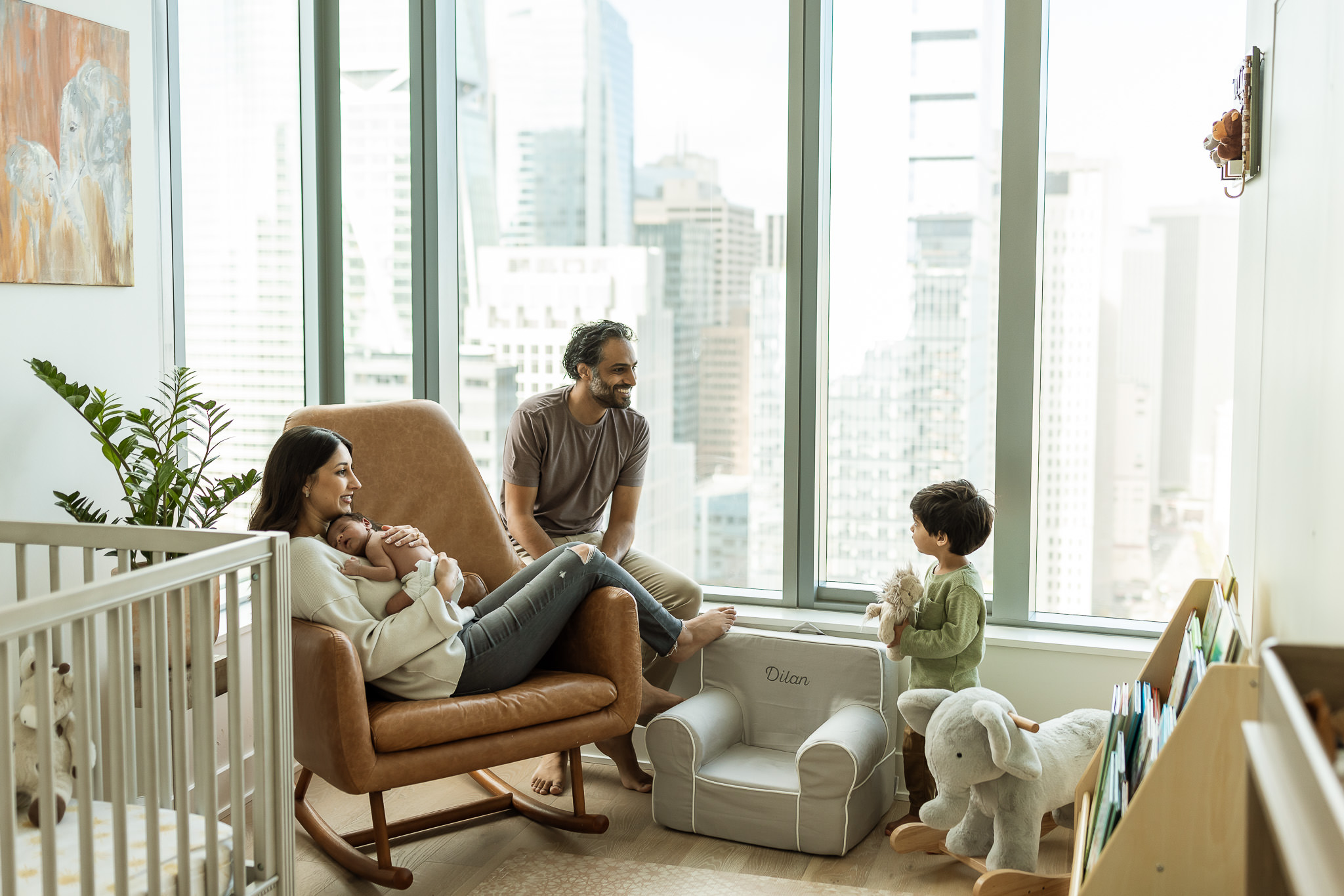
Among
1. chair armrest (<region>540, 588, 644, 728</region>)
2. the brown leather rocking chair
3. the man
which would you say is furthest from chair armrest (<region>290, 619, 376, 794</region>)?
the man

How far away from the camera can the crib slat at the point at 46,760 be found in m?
1.31

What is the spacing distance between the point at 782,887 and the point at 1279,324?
152cm

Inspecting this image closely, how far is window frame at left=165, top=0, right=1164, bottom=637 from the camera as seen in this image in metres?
2.88

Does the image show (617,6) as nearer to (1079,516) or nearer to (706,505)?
(706,505)

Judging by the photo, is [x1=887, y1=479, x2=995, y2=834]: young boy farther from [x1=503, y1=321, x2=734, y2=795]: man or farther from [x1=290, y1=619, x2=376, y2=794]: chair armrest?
[x1=290, y1=619, x2=376, y2=794]: chair armrest

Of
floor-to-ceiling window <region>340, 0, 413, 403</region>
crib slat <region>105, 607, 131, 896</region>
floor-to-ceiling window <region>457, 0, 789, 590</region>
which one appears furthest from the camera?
floor-to-ceiling window <region>340, 0, 413, 403</region>

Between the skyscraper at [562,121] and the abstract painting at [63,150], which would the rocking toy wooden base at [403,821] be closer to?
the abstract painting at [63,150]

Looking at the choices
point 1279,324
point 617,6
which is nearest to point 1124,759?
point 1279,324

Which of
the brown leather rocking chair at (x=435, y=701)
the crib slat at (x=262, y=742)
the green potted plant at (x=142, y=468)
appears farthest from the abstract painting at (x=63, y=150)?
the crib slat at (x=262, y=742)

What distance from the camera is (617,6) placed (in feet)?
10.9

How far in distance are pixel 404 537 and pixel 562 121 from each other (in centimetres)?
155

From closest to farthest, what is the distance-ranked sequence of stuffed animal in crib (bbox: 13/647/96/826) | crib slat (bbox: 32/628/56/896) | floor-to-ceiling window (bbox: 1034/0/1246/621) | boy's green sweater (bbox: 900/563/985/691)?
crib slat (bbox: 32/628/56/896) → stuffed animal in crib (bbox: 13/647/96/826) → boy's green sweater (bbox: 900/563/985/691) → floor-to-ceiling window (bbox: 1034/0/1246/621)

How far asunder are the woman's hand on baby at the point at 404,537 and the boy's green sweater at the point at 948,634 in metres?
1.15

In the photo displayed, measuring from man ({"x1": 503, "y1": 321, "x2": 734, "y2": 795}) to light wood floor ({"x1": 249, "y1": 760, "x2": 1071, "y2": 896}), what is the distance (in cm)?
25
